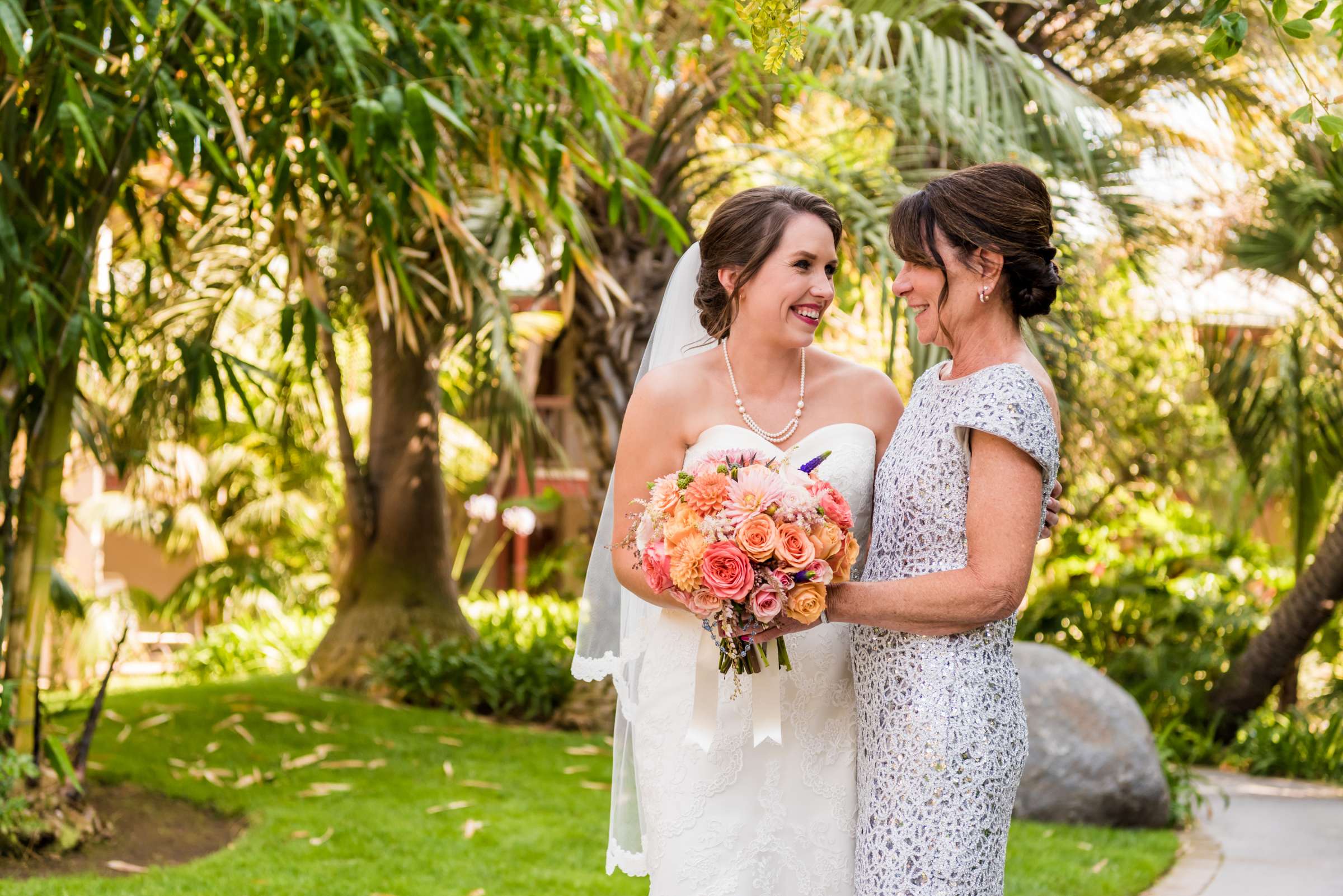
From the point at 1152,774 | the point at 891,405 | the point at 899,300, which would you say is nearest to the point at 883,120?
the point at 899,300

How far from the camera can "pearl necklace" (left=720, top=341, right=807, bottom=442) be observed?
304cm

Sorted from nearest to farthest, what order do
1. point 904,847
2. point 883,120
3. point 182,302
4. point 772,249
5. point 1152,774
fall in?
1. point 904,847
2. point 772,249
3. point 1152,774
4. point 883,120
5. point 182,302

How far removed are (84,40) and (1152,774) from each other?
590 centimetres

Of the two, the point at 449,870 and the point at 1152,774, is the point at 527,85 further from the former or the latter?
the point at 1152,774

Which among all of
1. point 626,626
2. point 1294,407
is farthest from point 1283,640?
point 626,626

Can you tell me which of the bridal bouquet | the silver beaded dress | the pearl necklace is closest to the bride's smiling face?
the pearl necklace

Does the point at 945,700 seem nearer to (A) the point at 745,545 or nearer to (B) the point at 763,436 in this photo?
(A) the point at 745,545

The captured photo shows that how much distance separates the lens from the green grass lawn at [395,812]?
512 cm

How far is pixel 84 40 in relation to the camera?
4582mm

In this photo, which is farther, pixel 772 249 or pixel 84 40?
pixel 84 40

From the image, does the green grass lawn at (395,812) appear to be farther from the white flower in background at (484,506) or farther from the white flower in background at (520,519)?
the white flower in background at (520,519)

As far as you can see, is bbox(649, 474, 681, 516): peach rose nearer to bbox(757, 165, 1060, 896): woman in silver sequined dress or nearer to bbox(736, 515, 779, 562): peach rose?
bbox(736, 515, 779, 562): peach rose

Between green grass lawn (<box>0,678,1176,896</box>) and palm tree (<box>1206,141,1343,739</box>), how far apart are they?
2801 mm

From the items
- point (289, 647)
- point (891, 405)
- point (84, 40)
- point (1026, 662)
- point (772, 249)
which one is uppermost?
point (84, 40)
